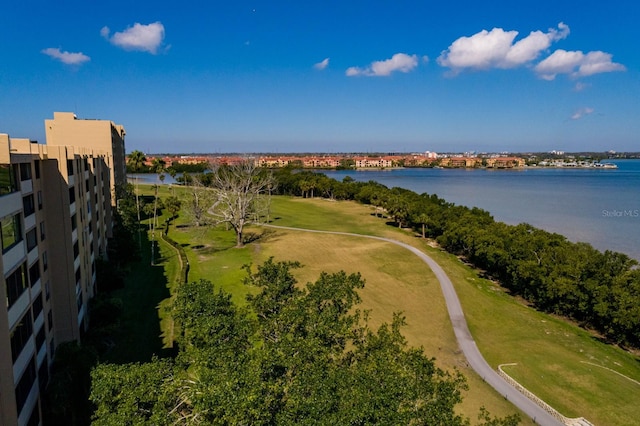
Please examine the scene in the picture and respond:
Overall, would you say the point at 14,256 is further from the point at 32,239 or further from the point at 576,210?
the point at 576,210

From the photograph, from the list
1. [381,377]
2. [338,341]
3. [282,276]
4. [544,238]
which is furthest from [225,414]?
[544,238]

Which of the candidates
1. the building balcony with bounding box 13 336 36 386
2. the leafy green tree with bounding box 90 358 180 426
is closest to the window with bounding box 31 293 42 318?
the building balcony with bounding box 13 336 36 386

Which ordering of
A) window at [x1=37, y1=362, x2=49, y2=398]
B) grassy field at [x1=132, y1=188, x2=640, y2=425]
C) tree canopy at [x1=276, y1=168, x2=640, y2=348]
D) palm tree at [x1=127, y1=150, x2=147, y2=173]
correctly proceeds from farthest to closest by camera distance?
1. palm tree at [x1=127, y1=150, x2=147, y2=173]
2. tree canopy at [x1=276, y1=168, x2=640, y2=348]
3. grassy field at [x1=132, y1=188, x2=640, y2=425]
4. window at [x1=37, y1=362, x2=49, y2=398]

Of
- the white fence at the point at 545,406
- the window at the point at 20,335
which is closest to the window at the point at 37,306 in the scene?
the window at the point at 20,335

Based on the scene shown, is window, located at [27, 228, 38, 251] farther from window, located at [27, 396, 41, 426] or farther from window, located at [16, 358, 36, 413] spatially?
window, located at [27, 396, 41, 426]

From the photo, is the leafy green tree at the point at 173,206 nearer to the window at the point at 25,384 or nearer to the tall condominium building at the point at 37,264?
the tall condominium building at the point at 37,264

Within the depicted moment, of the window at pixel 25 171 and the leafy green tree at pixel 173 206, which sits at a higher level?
the window at pixel 25 171

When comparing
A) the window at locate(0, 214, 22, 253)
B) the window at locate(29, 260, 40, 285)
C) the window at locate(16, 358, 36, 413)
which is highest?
the window at locate(0, 214, 22, 253)
